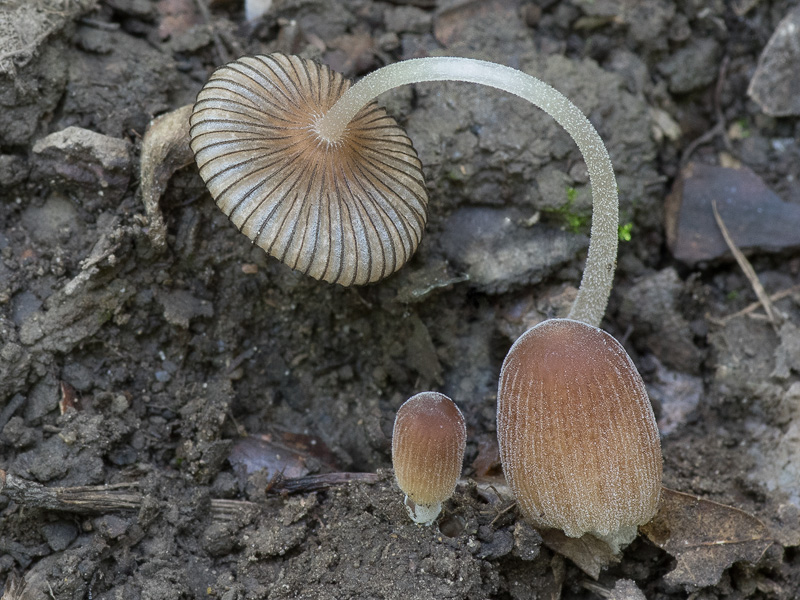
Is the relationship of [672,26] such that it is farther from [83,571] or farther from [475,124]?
[83,571]

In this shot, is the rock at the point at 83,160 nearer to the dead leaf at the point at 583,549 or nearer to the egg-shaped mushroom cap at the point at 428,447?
the egg-shaped mushroom cap at the point at 428,447

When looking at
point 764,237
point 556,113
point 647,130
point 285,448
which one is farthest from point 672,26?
point 285,448

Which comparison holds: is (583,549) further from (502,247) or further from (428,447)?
(502,247)

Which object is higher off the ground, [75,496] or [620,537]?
[75,496]

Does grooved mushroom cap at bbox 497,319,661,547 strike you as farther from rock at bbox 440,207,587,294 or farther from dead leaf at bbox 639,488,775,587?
rock at bbox 440,207,587,294

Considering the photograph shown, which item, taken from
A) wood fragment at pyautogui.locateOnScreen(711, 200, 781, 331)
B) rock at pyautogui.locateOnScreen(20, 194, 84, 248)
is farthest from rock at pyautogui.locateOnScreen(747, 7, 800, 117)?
rock at pyautogui.locateOnScreen(20, 194, 84, 248)

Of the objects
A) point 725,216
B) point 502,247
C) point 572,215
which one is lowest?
point 725,216

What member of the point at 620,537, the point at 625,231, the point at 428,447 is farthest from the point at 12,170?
the point at 620,537
